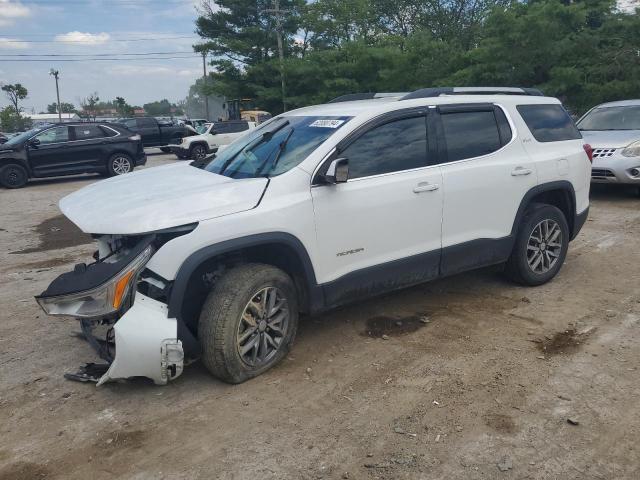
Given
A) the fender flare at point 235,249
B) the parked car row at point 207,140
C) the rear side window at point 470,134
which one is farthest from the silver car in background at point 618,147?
the parked car row at point 207,140

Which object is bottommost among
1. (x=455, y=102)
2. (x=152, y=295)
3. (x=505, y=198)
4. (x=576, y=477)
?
(x=576, y=477)

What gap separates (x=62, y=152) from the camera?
15.0 m

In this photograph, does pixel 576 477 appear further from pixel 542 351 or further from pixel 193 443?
pixel 193 443

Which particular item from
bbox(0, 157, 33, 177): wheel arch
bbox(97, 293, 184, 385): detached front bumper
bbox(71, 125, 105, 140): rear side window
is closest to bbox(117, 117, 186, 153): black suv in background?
bbox(71, 125, 105, 140): rear side window

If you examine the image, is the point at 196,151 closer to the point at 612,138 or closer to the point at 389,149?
the point at 612,138

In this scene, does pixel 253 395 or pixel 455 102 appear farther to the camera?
pixel 455 102

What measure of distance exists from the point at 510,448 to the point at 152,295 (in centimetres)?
220

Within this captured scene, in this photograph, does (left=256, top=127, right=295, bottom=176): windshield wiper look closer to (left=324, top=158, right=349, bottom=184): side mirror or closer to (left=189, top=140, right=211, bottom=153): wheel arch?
(left=324, top=158, right=349, bottom=184): side mirror

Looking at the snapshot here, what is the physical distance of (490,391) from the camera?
3.45 meters

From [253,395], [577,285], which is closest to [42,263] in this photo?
[253,395]

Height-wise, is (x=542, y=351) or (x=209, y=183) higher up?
(x=209, y=183)

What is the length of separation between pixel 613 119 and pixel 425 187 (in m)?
7.58

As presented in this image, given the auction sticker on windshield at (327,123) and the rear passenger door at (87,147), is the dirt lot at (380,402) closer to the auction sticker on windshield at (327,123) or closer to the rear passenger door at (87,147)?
the auction sticker on windshield at (327,123)

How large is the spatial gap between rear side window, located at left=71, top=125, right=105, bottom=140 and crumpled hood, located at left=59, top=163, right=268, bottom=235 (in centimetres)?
1223
